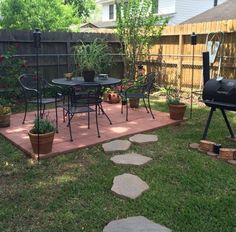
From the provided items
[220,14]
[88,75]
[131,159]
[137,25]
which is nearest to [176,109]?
[88,75]

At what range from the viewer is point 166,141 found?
4207 mm

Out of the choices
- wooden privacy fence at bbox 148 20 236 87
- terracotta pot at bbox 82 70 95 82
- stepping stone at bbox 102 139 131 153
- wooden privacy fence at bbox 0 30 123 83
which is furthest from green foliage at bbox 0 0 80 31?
stepping stone at bbox 102 139 131 153

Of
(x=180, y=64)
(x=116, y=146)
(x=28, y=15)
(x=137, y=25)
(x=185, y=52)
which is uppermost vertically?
(x=28, y=15)

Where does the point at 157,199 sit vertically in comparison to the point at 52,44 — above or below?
below

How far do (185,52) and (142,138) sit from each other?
425 cm

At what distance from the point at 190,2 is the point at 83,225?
16977 millimetres

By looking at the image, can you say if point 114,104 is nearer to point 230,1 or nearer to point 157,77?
point 157,77

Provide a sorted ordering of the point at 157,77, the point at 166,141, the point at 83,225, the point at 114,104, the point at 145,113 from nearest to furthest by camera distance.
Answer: the point at 83,225 < the point at 166,141 < the point at 145,113 < the point at 114,104 < the point at 157,77

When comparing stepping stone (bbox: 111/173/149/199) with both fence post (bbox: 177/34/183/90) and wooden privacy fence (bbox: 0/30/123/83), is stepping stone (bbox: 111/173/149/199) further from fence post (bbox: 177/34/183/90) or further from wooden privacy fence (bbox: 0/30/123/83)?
fence post (bbox: 177/34/183/90)

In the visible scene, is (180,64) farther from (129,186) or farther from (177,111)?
(129,186)

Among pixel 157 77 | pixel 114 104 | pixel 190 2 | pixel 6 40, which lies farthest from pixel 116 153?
pixel 190 2

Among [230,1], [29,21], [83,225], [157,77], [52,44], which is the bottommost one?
[83,225]

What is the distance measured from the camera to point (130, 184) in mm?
2871

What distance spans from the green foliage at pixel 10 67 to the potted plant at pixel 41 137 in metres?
3.24
